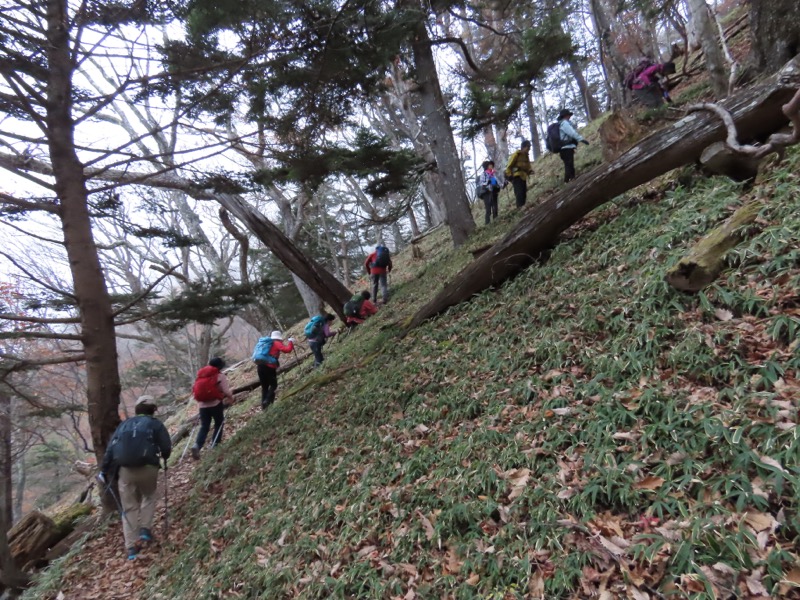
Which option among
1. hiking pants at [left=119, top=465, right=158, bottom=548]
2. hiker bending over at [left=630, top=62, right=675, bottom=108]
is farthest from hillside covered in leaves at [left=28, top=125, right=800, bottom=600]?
hiker bending over at [left=630, top=62, right=675, bottom=108]

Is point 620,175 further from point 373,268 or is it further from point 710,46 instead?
point 373,268

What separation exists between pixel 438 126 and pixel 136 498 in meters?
9.53

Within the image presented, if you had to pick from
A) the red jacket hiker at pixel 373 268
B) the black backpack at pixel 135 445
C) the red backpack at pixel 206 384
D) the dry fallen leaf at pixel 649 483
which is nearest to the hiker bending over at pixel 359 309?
the red jacket hiker at pixel 373 268

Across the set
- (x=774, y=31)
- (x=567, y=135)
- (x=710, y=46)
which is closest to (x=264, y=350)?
(x=567, y=135)

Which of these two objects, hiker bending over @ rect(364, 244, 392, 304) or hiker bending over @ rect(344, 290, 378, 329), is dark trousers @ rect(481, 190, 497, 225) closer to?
hiker bending over @ rect(364, 244, 392, 304)

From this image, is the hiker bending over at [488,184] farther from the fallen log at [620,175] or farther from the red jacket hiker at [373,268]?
the fallen log at [620,175]

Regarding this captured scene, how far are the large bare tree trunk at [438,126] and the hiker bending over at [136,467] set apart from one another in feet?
27.0

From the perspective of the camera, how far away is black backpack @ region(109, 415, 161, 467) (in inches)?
205

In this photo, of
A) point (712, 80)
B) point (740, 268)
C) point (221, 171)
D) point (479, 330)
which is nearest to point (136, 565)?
point (479, 330)

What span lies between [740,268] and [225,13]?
20.9 feet

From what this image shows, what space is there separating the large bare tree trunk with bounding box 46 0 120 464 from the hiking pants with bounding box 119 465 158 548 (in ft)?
2.80

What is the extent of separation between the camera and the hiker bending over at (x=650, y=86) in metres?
10.8

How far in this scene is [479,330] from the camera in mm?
5551

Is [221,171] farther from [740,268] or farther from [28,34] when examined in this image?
[740,268]
